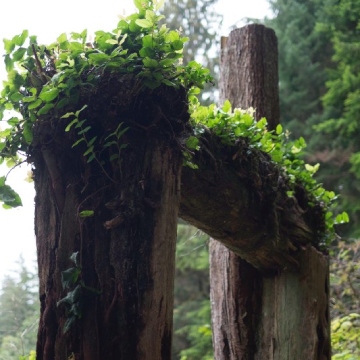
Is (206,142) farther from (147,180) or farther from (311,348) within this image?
(311,348)

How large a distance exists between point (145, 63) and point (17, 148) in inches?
18.0

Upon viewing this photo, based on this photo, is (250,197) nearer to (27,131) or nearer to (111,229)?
(111,229)

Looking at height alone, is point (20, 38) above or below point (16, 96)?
above

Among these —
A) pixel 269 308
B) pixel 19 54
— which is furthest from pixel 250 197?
pixel 19 54

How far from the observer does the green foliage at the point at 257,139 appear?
1.95 m

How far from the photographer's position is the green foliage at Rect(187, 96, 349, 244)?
1948mm

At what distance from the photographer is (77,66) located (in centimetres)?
136

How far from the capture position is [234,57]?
3430mm

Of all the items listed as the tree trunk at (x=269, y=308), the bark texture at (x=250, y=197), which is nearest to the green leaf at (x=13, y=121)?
the bark texture at (x=250, y=197)

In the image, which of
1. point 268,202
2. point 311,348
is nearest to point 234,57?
point 268,202

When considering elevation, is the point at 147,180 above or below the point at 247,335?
above

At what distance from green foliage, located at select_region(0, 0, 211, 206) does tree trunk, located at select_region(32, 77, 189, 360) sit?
0.13 feet

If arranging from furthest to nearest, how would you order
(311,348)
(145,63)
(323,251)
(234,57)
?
1. (234,57)
2. (323,251)
3. (311,348)
4. (145,63)

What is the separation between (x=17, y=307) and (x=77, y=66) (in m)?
1.63
